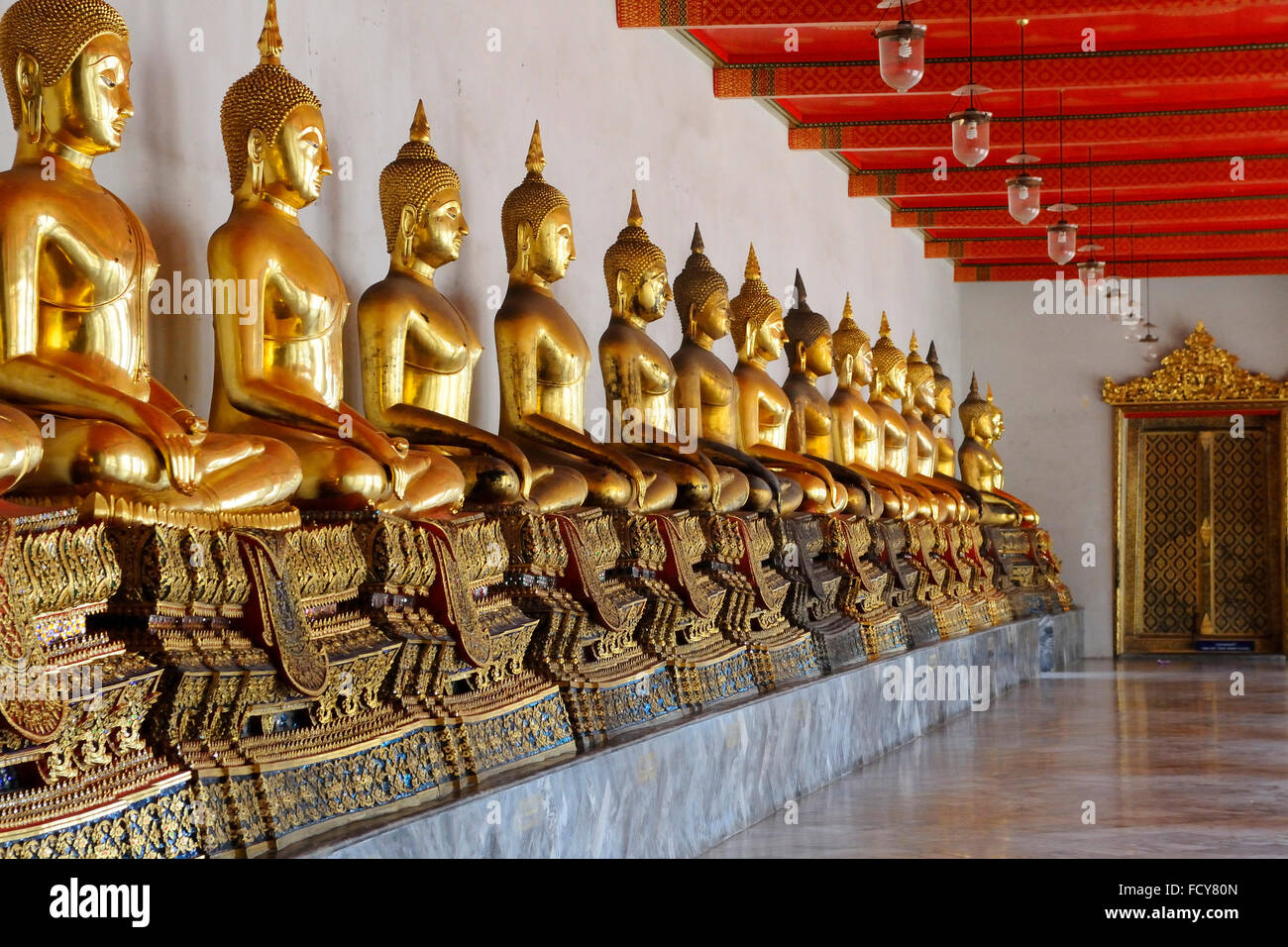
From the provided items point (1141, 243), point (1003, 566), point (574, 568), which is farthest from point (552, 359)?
point (1141, 243)

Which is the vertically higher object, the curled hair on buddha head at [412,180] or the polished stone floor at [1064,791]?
the curled hair on buddha head at [412,180]

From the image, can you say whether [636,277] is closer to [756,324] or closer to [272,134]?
[756,324]

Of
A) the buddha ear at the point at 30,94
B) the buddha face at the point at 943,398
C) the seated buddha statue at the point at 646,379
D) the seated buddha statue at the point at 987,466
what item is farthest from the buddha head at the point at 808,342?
the buddha ear at the point at 30,94

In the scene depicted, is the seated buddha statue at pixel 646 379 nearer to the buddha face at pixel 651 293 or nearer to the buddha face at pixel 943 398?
the buddha face at pixel 651 293

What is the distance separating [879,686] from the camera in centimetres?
636

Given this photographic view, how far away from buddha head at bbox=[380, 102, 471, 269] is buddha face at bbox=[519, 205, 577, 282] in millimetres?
512

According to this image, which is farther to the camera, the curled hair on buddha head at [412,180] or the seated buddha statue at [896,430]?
the seated buddha statue at [896,430]

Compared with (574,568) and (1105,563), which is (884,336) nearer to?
(1105,563)

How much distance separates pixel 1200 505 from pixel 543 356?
33.3ft

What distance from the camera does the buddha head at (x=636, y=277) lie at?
5.86 metres

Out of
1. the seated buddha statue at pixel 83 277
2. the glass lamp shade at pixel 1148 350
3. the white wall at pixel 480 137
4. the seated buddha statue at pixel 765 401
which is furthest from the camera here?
the glass lamp shade at pixel 1148 350

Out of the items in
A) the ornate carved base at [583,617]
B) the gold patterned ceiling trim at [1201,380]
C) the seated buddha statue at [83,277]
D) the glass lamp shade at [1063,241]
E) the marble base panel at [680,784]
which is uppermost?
the glass lamp shade at [1063,241]

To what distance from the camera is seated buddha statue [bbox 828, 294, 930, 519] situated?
8.41 metres
